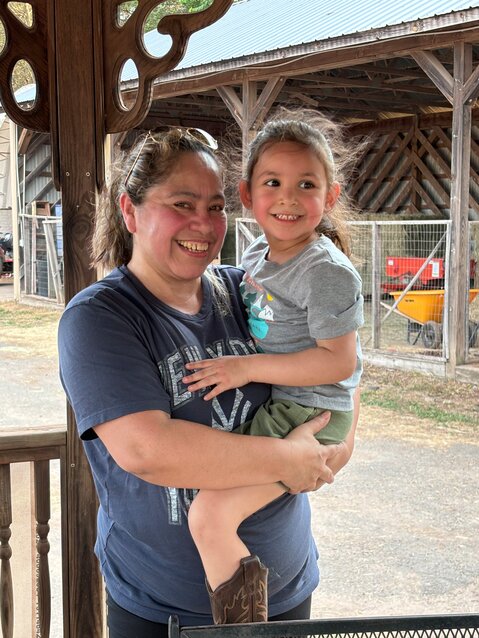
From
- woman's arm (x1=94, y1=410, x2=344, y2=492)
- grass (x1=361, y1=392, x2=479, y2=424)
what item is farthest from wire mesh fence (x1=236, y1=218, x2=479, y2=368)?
woman's arm (x1=94, y1=410, x2=344, y2=492)

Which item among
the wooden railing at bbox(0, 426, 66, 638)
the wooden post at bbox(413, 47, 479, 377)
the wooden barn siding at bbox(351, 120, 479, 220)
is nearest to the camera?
the wooden railing at bbox(0, 426, 66, 638)

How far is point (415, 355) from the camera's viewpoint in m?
10.3

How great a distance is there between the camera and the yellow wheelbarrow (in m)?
10.4

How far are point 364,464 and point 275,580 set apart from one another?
5.31 meters

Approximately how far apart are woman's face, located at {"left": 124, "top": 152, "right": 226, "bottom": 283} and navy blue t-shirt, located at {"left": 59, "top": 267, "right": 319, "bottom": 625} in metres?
0.08

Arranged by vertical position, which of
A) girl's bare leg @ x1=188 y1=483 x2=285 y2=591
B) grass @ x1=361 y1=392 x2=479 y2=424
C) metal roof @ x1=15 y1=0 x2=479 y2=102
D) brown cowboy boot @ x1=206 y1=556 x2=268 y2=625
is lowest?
grass @ x1=361 y1=392 x2=479 y2=424

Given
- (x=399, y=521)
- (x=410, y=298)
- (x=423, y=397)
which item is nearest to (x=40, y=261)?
(x=410, y=298)

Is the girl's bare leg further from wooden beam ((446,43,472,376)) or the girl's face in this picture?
wooden beam ((446,43,472,376))

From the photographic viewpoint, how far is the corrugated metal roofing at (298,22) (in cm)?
888

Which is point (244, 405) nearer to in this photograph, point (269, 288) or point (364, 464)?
point (269, 288)

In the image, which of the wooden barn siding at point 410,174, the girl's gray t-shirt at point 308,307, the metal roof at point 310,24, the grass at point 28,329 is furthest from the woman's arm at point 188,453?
the wooden barn siding at point 410,174

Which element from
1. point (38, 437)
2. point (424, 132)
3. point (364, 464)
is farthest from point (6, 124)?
point (38, 437)

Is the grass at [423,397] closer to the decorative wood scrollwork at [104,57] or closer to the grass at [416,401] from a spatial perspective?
the grass at [416,401]

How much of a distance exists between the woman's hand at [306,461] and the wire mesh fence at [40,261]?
1526cm
